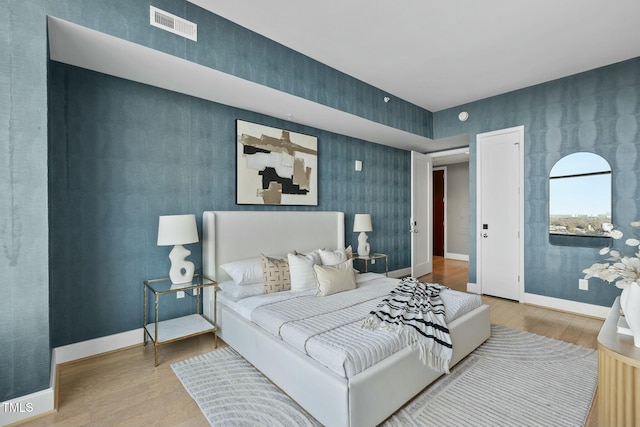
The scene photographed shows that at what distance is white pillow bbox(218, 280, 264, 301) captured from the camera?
2779mm

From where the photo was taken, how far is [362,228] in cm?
447

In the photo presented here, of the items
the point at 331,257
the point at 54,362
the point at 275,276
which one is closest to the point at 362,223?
the point at 331,257

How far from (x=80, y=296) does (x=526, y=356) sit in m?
3.84

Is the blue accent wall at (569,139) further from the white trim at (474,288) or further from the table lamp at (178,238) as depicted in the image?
the table lamp at (178,238)

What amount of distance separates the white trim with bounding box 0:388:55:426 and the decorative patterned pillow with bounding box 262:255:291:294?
5.24ft

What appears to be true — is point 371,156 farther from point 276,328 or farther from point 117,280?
point 117,280

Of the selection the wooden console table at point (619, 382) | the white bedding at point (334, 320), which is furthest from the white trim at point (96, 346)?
the wooden console table at point (619, 382)

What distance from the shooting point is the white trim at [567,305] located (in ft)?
11.4

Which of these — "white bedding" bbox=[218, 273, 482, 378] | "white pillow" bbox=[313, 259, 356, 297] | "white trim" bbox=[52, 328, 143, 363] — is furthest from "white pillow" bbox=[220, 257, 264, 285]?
"white trim" bbox=[52, 328, 143, 363]

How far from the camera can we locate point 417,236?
533 centimetres

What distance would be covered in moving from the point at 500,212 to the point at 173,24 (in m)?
4.48

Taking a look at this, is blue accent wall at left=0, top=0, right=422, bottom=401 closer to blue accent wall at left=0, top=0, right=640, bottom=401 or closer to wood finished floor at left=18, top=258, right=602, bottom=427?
blue accent wall at left=0, top=0, right=640, bottom=401

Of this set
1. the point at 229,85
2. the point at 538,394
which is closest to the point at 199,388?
the point at 538,394

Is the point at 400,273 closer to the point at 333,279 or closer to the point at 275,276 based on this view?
the point at 333,279
